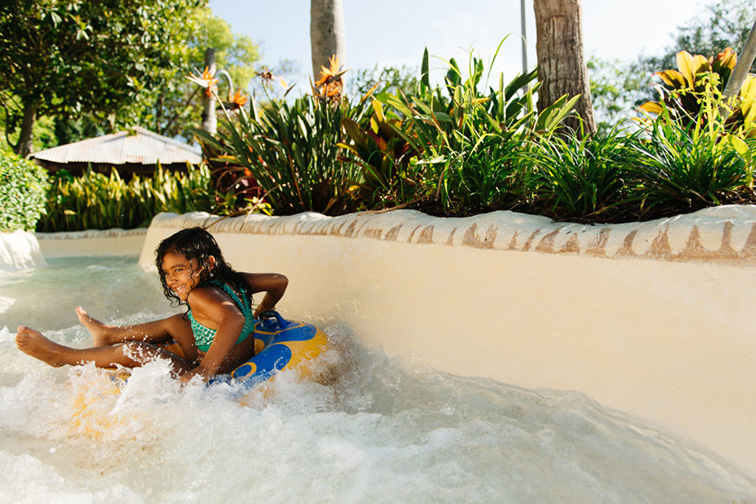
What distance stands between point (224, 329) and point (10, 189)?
647cm

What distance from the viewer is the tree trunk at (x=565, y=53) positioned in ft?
12.2

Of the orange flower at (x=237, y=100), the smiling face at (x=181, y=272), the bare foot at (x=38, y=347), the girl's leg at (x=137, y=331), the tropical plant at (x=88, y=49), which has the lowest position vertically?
the girl's leg at (x=137, y=331)

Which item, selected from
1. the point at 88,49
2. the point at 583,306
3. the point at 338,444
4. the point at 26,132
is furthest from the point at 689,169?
the point at 26,132

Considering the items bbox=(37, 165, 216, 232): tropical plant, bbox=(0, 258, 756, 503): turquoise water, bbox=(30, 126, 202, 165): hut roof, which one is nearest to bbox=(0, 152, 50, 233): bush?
bbox=(37, 165, 216, 232): tropical plant

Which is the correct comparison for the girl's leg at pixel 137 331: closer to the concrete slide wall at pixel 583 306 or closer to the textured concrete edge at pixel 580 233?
the concrete slide wall at pixel 583 306

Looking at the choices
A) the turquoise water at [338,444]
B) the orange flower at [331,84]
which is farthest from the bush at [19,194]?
the turquoise water at [338,444]

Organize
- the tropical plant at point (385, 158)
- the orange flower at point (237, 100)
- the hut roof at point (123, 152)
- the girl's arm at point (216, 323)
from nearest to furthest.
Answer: the girl's arm at point (216, 323) < the tropical plant at point (385, 158) < the orange flower at point (237, 100) < the hut roof at point (123, 152)

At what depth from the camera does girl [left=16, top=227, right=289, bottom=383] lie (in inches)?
96.3

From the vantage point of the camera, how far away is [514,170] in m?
2.95

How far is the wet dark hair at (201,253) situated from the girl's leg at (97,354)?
0.28m

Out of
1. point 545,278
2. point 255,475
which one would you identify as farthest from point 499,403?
point 255,475

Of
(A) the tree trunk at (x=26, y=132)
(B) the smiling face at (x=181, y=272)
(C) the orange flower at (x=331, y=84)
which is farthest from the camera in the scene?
(A) the tree trunk at (x=26, y=132)

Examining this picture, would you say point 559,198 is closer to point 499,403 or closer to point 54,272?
point 499,403

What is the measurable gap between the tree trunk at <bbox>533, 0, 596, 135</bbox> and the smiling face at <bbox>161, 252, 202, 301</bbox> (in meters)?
2.60
